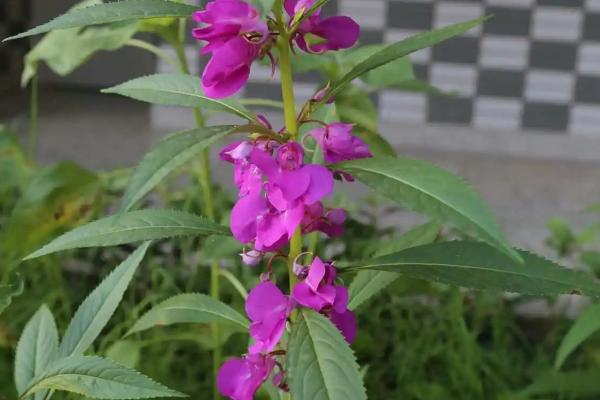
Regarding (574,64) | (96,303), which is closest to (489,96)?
(574,64)

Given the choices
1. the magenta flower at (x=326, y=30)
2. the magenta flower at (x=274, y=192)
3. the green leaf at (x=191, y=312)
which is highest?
the magenta flower at (x=326, y=30)

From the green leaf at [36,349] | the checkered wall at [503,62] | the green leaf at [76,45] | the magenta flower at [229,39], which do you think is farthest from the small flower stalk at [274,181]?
the checkered wall at [503,62]

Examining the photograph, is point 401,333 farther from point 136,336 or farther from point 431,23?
point 431,23

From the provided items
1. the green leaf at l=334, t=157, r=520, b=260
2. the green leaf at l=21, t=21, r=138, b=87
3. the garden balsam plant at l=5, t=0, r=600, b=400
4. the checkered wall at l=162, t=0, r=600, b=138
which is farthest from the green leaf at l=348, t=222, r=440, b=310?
the checkered wall at l=162, t=0, r=600, b=138

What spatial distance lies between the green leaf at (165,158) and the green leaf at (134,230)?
0.09m

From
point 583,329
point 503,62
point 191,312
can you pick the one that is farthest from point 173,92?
point 503,62

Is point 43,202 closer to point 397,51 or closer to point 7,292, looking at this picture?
point 7,292

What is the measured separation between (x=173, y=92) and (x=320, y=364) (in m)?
0.22

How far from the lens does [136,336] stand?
127 cm

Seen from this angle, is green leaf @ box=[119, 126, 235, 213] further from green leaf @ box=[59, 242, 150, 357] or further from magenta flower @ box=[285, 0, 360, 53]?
green leaf @ box=[59, 242, 150, 357]

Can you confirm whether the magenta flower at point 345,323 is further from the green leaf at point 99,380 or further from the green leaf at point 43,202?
the green leaf at point 43,202

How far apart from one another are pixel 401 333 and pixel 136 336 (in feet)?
1.29

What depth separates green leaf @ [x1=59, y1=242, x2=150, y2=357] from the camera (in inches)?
27.6

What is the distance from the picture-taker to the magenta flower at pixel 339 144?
0.57 meters
